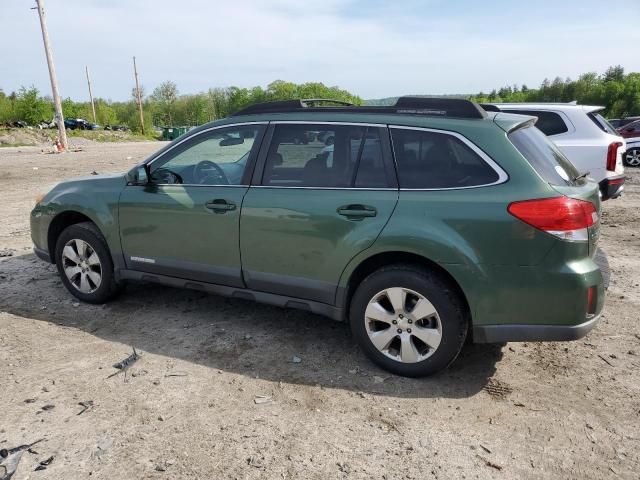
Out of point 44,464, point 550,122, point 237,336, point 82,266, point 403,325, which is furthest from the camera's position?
point 550,122

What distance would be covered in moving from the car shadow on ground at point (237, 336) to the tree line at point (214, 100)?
55236 millimetres

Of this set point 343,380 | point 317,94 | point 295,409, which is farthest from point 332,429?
point 317,94

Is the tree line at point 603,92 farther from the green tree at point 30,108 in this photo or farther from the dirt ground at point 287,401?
the dirt ground at point 287,401

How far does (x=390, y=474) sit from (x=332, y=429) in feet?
1.56

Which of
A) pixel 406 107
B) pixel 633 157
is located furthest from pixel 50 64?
pixel 406 107

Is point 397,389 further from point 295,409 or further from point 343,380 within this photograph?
point 295,409

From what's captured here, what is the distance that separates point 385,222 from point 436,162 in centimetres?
51

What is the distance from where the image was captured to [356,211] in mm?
3441

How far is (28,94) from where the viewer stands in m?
61.1

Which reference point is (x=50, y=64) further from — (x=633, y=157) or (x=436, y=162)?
(x=436, y=162)

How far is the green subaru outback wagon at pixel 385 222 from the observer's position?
3061 mm

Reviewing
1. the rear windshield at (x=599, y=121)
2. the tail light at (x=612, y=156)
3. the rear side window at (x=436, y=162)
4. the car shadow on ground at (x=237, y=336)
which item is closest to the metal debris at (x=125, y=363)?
the car shadow on ground at (x=237, y=336)

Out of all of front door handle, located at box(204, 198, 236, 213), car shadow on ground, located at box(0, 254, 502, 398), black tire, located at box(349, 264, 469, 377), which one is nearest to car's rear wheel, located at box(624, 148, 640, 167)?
car shadow on ground, located at box(0, 254, 502, 398)

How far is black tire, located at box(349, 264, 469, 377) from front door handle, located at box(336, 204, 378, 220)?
14.9 inches
